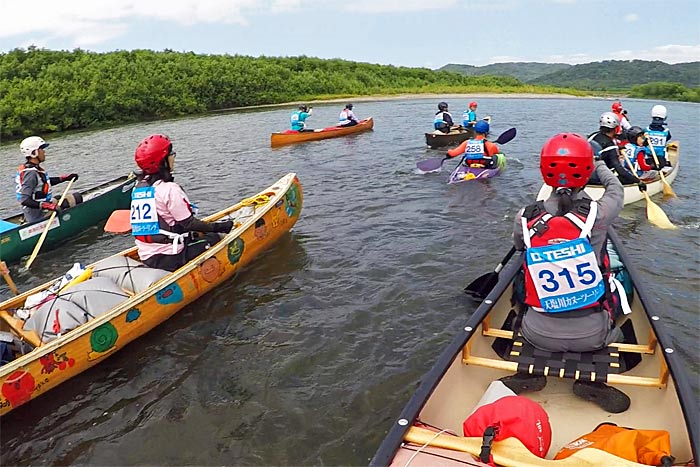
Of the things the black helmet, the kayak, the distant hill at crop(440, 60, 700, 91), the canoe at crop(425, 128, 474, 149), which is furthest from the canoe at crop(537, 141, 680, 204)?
the distant hill at crop(440, 60, 700, 91)

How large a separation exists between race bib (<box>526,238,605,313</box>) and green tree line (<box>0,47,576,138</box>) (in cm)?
3518

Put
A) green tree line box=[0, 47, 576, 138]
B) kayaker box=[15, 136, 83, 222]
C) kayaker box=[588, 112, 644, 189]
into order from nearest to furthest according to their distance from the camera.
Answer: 1. kayaker box=[15, 136, 83, 222]
2. kayaker box=[588, 112, 644, 189]
3. green tree line box=[0, 47, 576, 138]

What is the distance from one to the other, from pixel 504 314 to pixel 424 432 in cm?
227

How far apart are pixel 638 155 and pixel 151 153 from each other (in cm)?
997

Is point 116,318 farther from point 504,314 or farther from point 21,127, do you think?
point 21,127

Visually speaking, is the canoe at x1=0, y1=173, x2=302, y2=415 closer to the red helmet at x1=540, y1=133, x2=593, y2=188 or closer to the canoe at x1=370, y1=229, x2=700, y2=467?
the canoe at x1=370, y1=229, x2=700, y2=467

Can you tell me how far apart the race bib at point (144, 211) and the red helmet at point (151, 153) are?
245 millimetres

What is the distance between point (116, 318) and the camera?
17.9ft

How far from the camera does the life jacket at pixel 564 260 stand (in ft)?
12.4

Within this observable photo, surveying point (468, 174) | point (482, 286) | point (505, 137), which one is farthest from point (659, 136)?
point (482, 286)

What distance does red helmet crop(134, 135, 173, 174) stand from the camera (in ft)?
19.0

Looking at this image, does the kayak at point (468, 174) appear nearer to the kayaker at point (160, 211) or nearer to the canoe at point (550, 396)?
the kayaker at point (160, 211)

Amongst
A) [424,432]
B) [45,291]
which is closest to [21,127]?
[45,291]

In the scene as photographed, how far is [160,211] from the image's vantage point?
6.04 m
